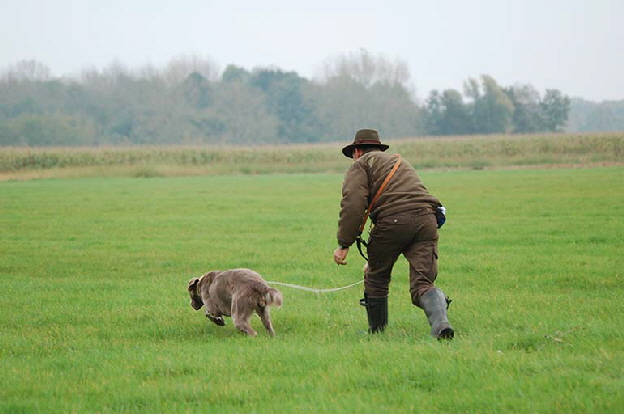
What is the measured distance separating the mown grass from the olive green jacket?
174 feet

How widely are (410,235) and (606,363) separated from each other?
2392mm

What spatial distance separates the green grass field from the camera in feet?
20.2

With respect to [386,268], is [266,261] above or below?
below

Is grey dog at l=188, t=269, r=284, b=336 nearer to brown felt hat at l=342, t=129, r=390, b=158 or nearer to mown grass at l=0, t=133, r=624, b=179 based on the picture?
brown felt hat at l=342, t=129, r=390, b=158

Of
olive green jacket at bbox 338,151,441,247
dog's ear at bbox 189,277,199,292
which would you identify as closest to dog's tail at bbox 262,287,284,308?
olive green jacket at bbox 338,151,441,247

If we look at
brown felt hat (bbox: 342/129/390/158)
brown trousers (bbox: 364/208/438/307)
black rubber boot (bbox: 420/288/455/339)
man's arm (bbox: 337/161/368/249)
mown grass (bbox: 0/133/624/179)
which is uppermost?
brown felt hat (bbox: 342/129/390/158)

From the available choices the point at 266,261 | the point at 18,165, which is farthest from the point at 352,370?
the point at 18,165

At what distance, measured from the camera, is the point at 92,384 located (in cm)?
678

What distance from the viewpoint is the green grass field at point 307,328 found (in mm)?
6172

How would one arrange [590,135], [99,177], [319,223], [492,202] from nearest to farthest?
[319,223] → [492,202] → [99,177] → [590,135]

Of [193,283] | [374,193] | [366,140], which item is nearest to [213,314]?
[193,283]

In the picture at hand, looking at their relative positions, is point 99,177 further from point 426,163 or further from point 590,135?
point 590,135

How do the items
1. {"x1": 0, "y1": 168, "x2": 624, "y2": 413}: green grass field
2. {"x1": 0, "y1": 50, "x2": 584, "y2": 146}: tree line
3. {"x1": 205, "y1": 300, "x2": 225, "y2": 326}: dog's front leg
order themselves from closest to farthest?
{"x1": 0, "y1": 168, "x2": 624, "y2": 413}: green grass field → {"x1": 205, "y1": 300, "x2": 225, "y2": 326}: dog's front leg → {"x1": 0, "y1": 50, "x2": 584, "y2": 146}: tree line

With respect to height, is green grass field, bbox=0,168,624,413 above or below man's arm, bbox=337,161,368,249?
below
